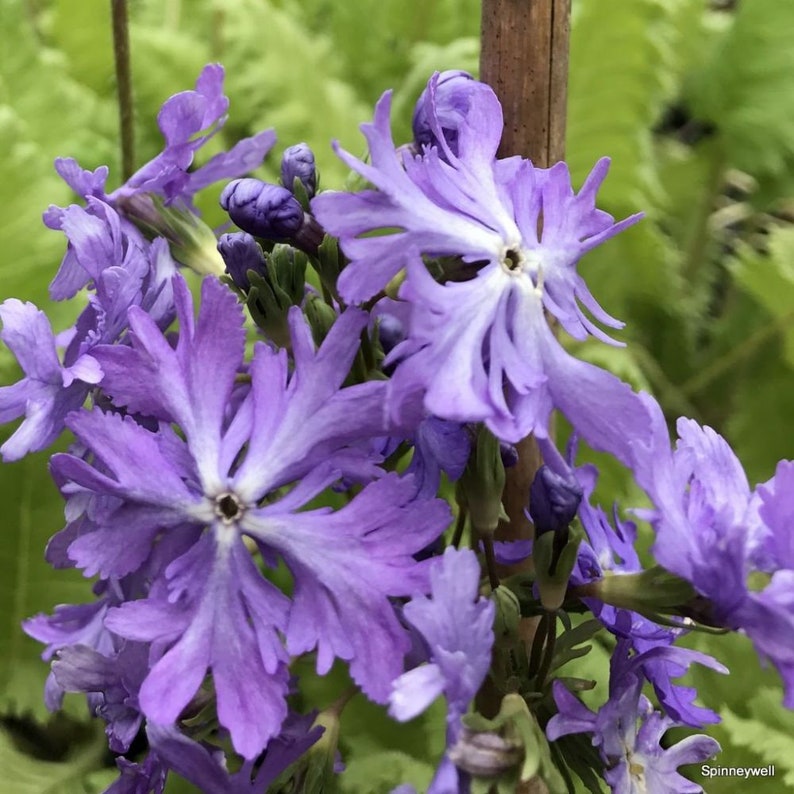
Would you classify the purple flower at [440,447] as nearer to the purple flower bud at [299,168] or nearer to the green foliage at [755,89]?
the purple flower bud at [299,168]

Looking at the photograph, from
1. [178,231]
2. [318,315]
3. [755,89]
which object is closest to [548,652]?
[318,315]

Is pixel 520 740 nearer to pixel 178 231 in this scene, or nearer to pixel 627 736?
pixel 627 736

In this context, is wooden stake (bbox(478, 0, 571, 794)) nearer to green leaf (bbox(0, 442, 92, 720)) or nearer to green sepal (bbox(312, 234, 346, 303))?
green sepal (bbox(312, 234, 346, 303))

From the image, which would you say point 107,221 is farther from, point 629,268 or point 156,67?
point 629,268

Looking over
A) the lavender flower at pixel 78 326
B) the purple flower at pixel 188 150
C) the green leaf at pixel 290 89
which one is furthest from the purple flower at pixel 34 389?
the green leaf at pixel 290 89

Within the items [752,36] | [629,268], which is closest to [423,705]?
[629,268]

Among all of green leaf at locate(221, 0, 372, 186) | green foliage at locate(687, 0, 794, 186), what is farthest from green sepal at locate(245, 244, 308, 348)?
green foliage at locate(687, 0, 794, 186)
